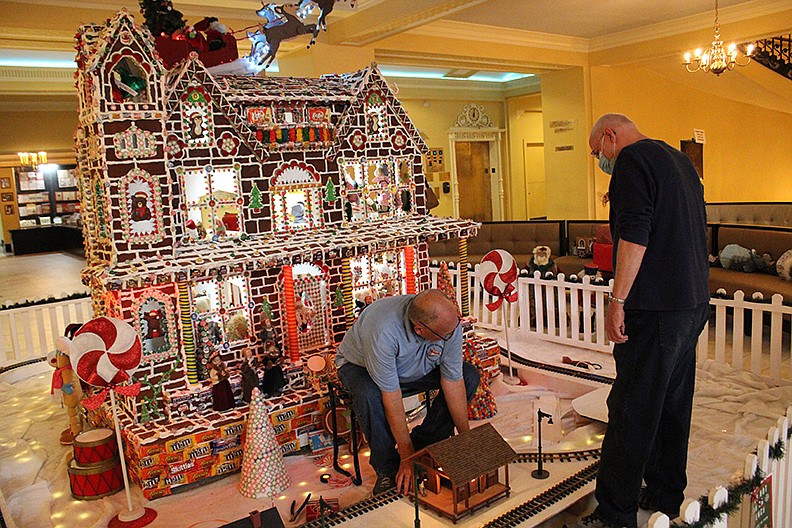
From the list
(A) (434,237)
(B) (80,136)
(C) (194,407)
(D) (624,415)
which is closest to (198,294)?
(C) (194,407)

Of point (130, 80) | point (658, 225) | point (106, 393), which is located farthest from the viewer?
point (130, 80)

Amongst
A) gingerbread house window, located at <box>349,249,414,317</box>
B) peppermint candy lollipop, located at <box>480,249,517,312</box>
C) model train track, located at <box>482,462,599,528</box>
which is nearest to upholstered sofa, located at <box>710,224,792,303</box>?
peppermint candy lollipop, located at <box>480,249,517,312</box>

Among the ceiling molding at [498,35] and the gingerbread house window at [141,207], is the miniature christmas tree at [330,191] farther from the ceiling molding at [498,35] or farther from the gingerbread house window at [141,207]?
the ceiling molding at [498,35]

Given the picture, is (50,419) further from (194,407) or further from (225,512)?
(225,512)

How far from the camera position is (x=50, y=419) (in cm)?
577

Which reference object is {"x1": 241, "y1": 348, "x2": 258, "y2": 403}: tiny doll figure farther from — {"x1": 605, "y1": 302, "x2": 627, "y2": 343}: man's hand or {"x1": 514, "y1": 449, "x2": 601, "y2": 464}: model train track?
{"x1": 605, "y1": 302, "x2": 627, "y2": 343}: man's hand

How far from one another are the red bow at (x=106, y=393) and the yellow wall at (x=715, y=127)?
9567 mm

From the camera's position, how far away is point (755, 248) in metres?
8.12

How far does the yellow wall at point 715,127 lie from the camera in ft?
40.0

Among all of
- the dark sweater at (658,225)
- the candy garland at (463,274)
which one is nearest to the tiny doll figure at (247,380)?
the candy garland at (463,274)

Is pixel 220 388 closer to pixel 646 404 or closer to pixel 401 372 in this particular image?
pixel 401 372

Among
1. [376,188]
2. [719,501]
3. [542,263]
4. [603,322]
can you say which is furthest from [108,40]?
[542,263]

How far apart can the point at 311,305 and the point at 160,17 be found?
8.13 feet

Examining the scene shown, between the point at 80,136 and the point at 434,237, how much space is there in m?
2.85
